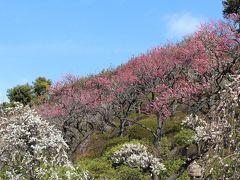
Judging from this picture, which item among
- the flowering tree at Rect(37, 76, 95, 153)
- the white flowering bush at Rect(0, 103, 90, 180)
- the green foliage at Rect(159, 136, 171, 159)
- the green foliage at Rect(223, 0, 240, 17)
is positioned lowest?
the white flowering bush at Rect(0, 103, 90, 180)

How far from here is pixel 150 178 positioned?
20.7 metres

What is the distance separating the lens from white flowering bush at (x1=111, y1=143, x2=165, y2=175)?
61.7 ft

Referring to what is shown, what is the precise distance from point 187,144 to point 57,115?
49.5ft

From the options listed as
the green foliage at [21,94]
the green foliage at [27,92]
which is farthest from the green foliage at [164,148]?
the green foliage at [21,94]

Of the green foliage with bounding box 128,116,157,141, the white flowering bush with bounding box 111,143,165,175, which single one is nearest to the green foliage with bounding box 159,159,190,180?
the white flowering bush with bounding box 111,143,165,175

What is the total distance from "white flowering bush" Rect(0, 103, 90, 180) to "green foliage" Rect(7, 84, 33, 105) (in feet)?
137

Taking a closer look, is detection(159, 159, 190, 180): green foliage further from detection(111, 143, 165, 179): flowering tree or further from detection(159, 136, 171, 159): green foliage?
detection(111, 143, 165, 179): flowering tree

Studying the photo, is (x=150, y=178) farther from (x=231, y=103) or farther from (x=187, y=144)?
(x=231, y=103)

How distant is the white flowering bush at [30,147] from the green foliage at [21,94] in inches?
1642

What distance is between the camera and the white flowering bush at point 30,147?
12930 mm

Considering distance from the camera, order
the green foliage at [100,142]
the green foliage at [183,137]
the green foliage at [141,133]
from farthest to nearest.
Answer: the green foliage at [100,142] < the green foliage at [141,133] < the green foliage at [183,137]

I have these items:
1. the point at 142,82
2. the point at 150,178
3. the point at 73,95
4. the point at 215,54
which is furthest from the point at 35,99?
the point at 150,178

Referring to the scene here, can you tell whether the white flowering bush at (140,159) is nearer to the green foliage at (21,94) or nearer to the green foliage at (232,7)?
the green foliage at (232,7)

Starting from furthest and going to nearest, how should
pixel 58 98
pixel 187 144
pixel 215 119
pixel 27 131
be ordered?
pixel 58 98
pixel 187 144
pixel 27 131
pixel 215 119
